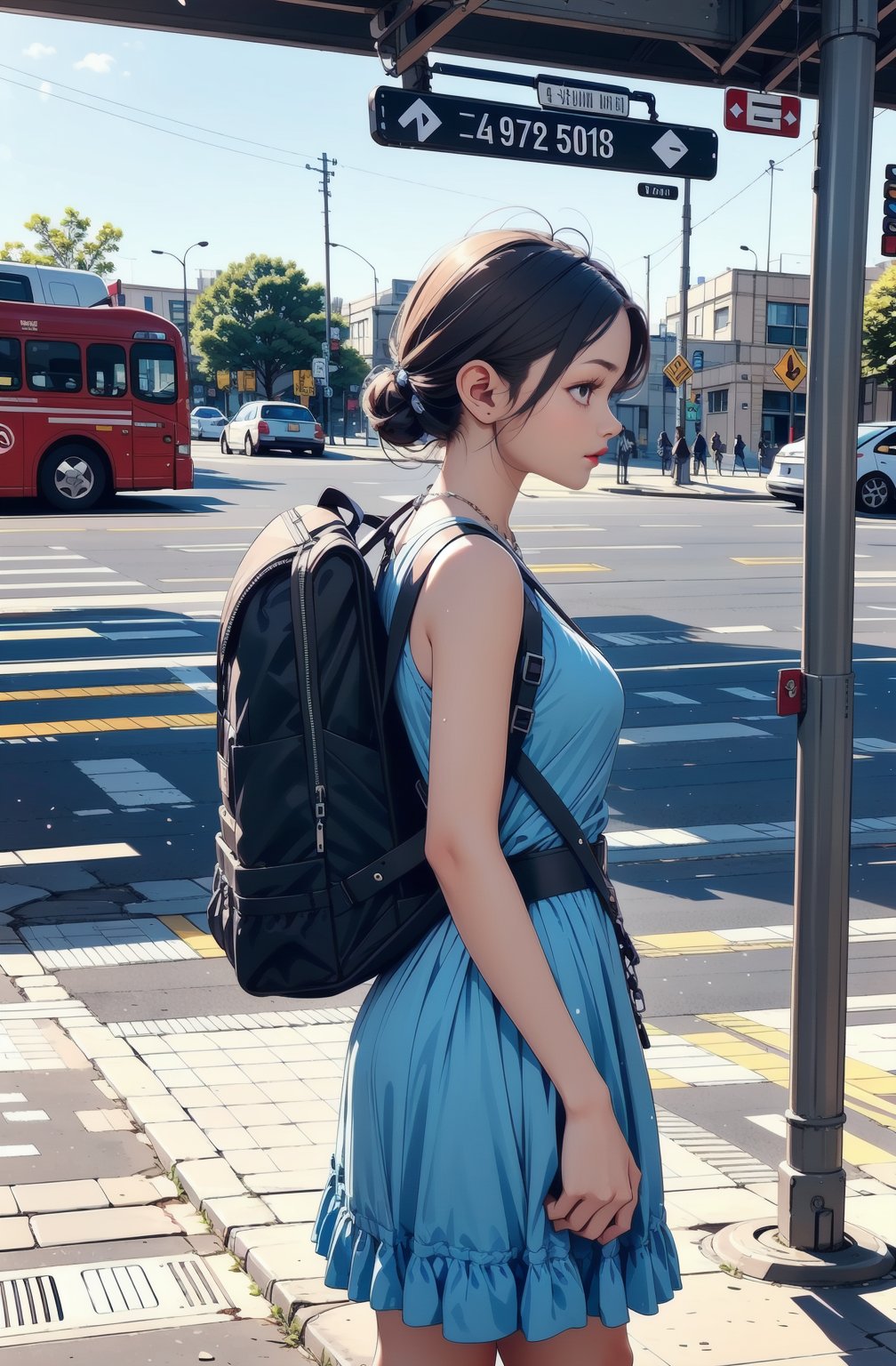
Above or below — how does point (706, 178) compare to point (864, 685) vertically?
above

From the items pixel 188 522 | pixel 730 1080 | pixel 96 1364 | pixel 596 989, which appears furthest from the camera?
pixel 188 522

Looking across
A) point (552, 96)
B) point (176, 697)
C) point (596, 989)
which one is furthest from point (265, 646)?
point (176, 697)

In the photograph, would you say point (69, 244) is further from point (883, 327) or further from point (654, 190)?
point (654, 190)

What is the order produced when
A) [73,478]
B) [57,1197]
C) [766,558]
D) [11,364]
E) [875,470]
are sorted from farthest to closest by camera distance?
[875,470] < [73,478] < [11,364] < [766,558] < [57,1197]

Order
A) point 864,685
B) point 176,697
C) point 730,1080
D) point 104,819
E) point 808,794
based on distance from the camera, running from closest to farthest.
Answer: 1. point 808,794
2. point 730,1080
3. point 104,819
4. point 176,697
5. point 864,685

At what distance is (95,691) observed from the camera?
11.8 m

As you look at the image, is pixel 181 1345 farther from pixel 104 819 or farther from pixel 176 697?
pixel 176 697

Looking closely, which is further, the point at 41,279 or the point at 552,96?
the point at 41,279

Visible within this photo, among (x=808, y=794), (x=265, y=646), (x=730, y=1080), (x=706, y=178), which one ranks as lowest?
(x=730, y=1080)

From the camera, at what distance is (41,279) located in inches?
992

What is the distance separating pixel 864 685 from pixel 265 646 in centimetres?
1113

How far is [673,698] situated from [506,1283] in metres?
10.1

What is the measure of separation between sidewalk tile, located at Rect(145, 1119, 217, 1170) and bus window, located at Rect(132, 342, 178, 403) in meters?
21.8

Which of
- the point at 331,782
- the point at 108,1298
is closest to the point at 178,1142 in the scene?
the point at 108,1298
